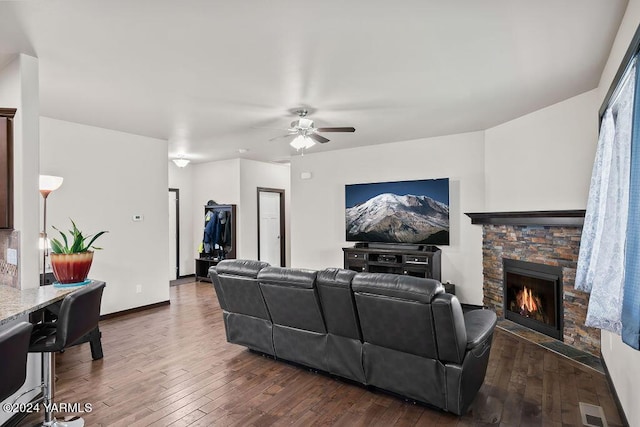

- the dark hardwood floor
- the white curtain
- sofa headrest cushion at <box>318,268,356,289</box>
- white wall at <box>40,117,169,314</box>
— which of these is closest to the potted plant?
the dark hardwood floor

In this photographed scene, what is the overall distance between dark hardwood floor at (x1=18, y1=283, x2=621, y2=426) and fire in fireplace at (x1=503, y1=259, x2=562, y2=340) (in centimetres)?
40

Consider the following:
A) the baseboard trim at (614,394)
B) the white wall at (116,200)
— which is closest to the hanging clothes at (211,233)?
the white wall at (116,200)

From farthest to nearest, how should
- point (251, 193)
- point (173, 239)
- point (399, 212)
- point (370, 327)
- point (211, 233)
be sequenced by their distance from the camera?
point (173, 239), point (251, 193), point (211, 233), point (399, 212), point (370, 327)

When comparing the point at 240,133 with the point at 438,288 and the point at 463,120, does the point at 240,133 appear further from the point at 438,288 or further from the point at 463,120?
the point at 438,288

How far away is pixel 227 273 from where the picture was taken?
3.43 m

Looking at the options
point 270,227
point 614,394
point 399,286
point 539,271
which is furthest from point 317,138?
point 270,227

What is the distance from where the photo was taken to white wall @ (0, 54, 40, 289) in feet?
8.82

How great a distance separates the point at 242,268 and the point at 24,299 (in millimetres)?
1551

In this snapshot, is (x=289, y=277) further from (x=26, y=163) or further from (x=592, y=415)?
(x=592, y=415)

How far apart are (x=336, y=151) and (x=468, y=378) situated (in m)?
4.93

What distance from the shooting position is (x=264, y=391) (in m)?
2.92

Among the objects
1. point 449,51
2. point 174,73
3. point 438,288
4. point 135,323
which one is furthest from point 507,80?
point 135,323

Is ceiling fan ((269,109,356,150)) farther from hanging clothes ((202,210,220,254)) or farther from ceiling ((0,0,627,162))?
hanging clothes ((202,210,220,254))

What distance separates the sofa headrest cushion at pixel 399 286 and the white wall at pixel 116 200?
3.97 metres
